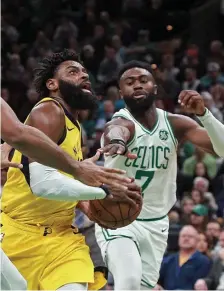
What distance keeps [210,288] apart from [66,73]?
3.35 m

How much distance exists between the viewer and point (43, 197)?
190 inches

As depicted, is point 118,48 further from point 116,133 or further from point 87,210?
point 87,210

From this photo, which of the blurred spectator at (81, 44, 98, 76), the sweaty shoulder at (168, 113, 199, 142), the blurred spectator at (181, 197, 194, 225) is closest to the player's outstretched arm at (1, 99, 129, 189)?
the sweaty shoulder at (168, 113, 199, 142)

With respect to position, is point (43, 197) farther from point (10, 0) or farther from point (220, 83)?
point (10, 0)

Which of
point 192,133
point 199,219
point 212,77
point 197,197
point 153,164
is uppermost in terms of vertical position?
point 212,77

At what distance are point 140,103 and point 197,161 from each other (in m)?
4.97

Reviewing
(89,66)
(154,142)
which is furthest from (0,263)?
(89,66)

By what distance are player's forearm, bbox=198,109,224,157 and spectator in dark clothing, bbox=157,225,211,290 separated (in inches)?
96.1

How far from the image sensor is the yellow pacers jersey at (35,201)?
5.20m

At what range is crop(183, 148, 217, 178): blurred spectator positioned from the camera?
1087cm

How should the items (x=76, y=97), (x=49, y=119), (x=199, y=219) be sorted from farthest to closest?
(x=199, y=219), (x=76, y=97), (x=49, y=119)

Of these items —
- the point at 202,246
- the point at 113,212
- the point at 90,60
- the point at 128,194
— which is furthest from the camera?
the point at 90,60

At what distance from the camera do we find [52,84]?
5.57 metres

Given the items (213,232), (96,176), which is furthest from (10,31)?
(96,176)
